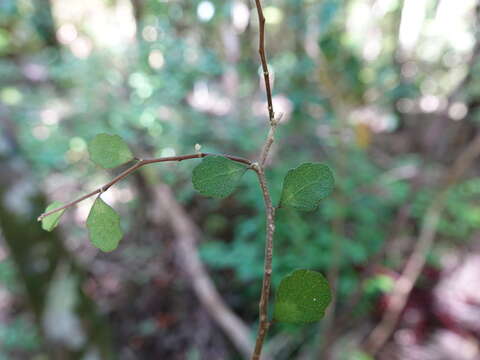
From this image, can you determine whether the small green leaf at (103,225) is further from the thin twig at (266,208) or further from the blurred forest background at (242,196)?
the blurred forest background at (242,196)

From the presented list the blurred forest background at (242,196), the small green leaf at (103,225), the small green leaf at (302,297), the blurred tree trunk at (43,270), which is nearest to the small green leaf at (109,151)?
the small green leaf at (103,225)

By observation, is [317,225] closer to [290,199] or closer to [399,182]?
[399,182]

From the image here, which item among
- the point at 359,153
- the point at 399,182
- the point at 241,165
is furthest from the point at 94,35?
the point at 241,165

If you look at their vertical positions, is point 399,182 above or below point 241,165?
below

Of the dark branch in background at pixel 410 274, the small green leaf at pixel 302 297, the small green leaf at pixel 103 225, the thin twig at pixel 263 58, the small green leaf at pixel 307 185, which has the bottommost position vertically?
the dark branch in background at pixel 410 274

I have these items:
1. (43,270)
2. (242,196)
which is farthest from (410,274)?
(43,270)

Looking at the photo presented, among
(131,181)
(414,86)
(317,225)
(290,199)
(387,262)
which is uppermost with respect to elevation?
(290,199)

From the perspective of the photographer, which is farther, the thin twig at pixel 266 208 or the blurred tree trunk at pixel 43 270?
the blurred tree trunk at pixel 43 270
